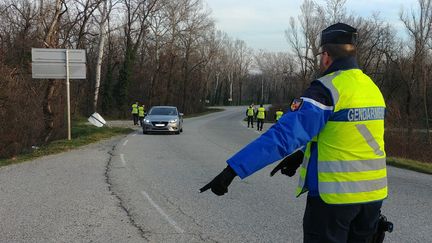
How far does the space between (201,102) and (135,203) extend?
72.2 metres

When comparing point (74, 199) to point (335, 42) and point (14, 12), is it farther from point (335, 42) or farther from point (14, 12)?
point (14, 12)

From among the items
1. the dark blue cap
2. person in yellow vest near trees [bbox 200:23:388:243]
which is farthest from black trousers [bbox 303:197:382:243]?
the dark blue cap

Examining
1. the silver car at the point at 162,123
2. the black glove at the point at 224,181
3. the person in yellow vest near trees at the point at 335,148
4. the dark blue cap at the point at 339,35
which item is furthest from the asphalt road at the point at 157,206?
the silver car at the point at 162,123

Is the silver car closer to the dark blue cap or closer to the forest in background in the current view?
the forest in background

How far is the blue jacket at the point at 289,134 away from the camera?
2566 millimetres

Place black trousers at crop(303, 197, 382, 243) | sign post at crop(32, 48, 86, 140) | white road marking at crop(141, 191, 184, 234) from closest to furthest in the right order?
black trousers at crop(303, 197, 382, 243)
white road marking at crop(141, 191, 184, 234)
sign post at crop(32, 48, 86, 140)

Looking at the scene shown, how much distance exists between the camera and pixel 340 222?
2.68 m

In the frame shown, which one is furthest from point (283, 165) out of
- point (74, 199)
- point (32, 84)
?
point (32, 84)

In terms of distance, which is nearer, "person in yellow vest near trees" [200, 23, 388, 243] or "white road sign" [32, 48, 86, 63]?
"person in yellow vest near trees" [200, 23, 388, 243]

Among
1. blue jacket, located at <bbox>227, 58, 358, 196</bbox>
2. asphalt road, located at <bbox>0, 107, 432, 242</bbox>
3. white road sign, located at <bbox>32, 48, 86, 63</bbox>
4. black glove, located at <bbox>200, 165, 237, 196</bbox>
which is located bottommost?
asphalt road, located at <bbox>0, 107, 432, 242</bbox>

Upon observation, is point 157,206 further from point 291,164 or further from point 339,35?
point 339,35

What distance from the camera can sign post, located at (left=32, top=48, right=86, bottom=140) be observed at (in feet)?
60.2

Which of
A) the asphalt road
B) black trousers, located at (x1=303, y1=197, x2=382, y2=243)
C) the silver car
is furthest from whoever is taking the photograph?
the silver car

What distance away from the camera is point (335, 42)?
2.78 meters
